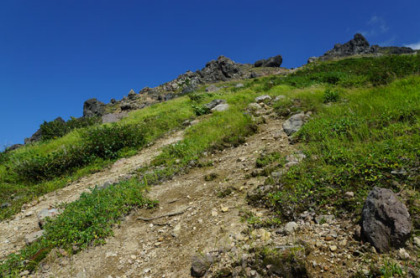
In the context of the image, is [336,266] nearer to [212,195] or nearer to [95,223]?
[212,195]

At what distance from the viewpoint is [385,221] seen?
2600 millimetres

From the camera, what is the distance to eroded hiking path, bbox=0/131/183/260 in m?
5.17

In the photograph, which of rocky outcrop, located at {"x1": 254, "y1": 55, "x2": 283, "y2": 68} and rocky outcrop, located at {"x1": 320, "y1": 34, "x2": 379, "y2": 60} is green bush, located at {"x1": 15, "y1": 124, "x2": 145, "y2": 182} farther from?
rocky outcrop, located at {"x1": 320, "y1": 34, "x2": 379, "y2": 60}

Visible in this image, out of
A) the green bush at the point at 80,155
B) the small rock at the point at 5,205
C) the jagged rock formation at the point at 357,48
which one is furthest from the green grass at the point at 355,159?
the jagged rock formation at the point at 357,48

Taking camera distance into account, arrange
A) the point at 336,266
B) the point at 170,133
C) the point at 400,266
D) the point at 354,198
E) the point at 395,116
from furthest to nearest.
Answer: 1. the point at 170,133
2. the point at 395,116
3. the point at 354,198
4. the point at 336,266
5. the point at 400,266

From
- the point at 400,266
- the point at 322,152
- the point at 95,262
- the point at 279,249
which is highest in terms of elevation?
the point at 322,152

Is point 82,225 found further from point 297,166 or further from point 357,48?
point 357,48

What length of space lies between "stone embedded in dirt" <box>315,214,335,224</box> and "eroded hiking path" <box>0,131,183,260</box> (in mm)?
5717

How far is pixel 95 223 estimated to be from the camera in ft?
15.0

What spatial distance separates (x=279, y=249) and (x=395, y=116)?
439cm

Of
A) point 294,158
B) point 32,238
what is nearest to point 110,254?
point 32,238

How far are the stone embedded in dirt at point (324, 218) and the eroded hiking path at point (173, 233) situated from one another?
1026 mm

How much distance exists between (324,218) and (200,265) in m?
1.80

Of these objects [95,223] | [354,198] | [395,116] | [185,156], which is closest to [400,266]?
[354,198]
